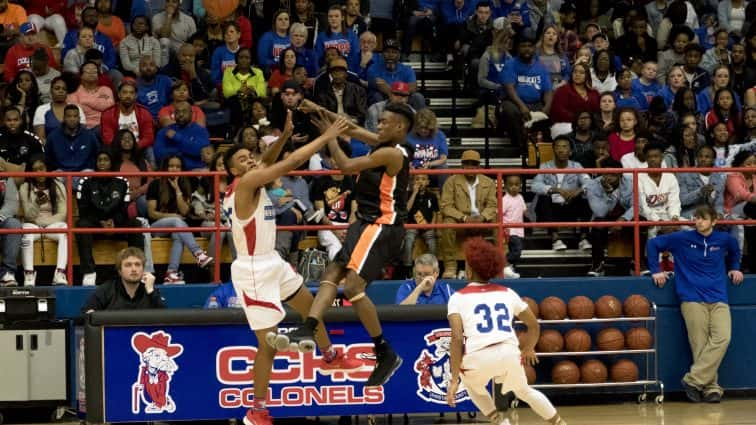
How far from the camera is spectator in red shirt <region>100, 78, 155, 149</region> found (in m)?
16.9

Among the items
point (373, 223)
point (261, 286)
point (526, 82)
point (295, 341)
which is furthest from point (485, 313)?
point (526, 82)

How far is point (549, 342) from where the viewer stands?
15219mm

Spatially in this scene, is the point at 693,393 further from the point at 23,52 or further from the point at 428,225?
the point at 23,52

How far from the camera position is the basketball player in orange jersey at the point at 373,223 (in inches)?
430

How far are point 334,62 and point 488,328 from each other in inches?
305

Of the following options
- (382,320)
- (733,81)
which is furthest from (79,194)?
(733,81)

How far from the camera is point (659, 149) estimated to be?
16.7 meters

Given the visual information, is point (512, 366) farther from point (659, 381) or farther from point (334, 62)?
point (334, 62)

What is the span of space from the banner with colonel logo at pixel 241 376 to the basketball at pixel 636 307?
2.52 m

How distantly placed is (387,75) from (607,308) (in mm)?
5014

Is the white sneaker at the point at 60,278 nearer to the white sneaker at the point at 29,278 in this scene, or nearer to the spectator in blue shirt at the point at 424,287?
the white sneaker at the point at 29,278

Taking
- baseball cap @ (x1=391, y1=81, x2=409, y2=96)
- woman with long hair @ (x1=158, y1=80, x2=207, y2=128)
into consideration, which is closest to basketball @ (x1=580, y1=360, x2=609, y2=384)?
baseball cap @ (x1=391, y1=81, x2=409, y2=96)

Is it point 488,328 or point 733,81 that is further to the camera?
point 733,81

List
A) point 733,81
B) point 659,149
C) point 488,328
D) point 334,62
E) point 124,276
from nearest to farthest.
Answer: point 488,328 < point 124,276 < point 659,149 < point 334,62 < point 733,81
